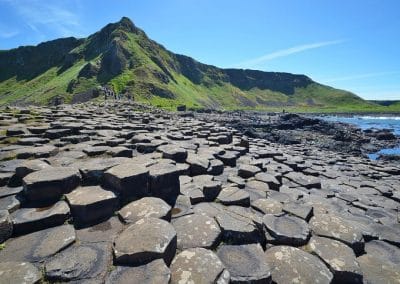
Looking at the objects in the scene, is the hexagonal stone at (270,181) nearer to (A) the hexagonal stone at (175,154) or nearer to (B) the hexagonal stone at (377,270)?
(A) the hexagonal stone at (175,154)

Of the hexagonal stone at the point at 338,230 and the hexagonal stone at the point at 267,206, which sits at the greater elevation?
the hexagonal stone at the point at 267,206

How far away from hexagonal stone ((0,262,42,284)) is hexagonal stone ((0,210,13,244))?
0.53 m

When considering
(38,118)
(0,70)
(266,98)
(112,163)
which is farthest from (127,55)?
(266,98)

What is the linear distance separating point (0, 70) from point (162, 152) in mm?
150515

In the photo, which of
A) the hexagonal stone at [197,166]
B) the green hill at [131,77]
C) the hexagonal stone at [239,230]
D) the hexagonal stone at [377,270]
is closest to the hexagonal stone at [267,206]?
the hexagonal stone at [239,230]

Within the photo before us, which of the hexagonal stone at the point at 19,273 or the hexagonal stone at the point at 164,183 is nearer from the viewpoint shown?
the hexagonal stone at the point at 19,273

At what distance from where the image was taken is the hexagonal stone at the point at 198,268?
247 cm

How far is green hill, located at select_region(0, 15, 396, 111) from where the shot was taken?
240 feet

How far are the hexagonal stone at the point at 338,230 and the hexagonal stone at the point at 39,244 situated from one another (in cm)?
331

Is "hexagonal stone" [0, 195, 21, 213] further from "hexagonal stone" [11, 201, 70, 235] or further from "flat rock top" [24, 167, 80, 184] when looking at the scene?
"flat rock top" [24, 167, 80, 184]

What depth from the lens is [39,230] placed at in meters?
3.12

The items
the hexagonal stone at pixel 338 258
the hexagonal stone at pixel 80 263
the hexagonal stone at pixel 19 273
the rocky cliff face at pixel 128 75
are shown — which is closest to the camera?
the hexagonal stone at pixel 19 273

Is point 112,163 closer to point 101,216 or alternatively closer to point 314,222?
point 101,216

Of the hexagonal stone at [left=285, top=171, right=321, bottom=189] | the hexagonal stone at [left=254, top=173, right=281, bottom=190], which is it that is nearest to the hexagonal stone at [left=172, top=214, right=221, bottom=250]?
the hexagonal stone at [left=254, top=173, right=281, bottom=190]
